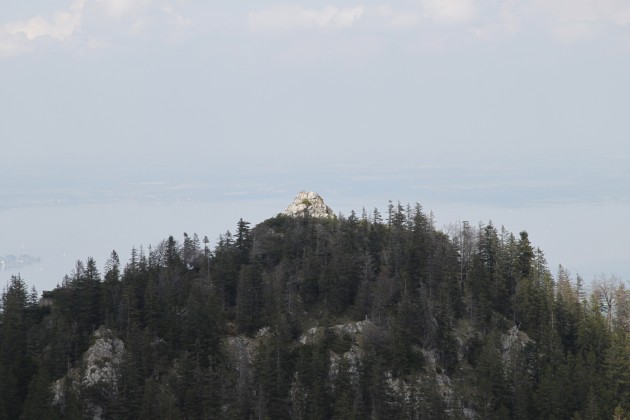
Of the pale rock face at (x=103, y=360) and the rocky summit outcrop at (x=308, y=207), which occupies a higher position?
the rocky summit outcrop at (x=308, y=207)

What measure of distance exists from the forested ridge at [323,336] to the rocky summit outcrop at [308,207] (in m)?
9.99

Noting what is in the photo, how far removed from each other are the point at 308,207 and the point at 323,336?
35706mm

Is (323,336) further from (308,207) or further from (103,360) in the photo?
(308,207)

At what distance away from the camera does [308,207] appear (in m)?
136

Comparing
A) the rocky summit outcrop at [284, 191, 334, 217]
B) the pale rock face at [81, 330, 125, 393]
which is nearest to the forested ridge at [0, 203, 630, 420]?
the pale rock face at [81, 330, 125, 393]

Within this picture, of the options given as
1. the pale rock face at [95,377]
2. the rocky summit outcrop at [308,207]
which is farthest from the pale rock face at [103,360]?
the rocky summit outcrop at [308,207]

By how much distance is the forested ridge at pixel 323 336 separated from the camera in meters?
96.1

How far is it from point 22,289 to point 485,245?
67912 millimetres

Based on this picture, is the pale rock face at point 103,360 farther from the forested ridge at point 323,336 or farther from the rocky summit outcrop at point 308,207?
the rocky summit outcrop at point 308,207

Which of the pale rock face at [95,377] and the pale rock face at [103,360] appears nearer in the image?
the pale rock face at [95,377]

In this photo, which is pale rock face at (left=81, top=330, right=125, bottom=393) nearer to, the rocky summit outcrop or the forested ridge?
the forested ridge

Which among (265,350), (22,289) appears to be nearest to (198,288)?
(265,350)

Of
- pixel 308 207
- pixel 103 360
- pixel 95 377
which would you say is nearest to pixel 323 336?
pixel 103 360

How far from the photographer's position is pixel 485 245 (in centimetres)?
12125
